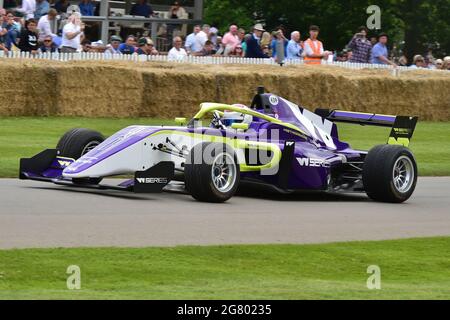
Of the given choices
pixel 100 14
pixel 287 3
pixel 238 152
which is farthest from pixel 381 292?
pixel 287 3

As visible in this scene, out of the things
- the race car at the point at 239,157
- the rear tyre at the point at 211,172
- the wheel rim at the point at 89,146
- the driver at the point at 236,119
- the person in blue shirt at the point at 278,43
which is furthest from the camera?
the person in blue shirt at the point at 278,43

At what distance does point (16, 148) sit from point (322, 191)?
563cm

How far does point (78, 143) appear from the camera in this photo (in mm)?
14039

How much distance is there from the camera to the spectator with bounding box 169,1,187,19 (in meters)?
31.7

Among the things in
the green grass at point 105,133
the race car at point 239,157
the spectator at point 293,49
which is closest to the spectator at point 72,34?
the green grass at point 105,133

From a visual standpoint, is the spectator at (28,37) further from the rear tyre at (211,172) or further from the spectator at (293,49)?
the rear tyre at (211,172)

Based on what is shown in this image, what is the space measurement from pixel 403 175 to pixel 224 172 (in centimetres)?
253

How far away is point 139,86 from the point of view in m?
23.5

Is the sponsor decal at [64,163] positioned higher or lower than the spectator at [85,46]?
lower

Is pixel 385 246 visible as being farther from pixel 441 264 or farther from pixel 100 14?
pixel 100 14

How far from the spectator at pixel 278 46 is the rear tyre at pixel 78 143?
12171 mm

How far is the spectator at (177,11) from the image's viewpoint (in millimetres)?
31672

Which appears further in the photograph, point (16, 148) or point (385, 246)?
point (16, 148)
